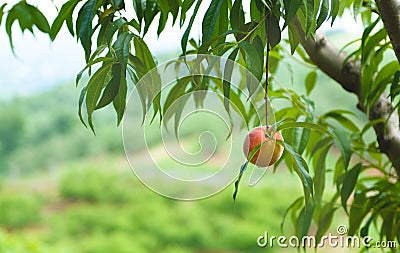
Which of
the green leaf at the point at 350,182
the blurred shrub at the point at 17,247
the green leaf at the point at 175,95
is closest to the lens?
the green leaf at the point at 175,95

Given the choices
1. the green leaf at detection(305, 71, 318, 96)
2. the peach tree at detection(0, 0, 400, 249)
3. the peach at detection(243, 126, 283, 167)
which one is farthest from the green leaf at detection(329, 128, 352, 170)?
the green leaf at detection(305, 71, 318, 96)

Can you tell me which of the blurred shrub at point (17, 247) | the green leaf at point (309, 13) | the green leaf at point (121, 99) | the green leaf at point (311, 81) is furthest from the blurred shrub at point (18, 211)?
the green leaf at point (309, 13)

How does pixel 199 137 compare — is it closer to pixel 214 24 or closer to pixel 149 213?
pixel 214 24

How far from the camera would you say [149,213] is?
2.24 m

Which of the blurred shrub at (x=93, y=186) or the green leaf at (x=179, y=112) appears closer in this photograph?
the green leaf at (x=179, y=112)

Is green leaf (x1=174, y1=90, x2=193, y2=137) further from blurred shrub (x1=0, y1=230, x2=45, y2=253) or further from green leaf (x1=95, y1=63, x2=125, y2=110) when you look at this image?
blurred shrub (x1=0, y1=230, x2=45, y2=253)

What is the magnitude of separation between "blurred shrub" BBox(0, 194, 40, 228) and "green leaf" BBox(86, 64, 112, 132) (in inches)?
76.2

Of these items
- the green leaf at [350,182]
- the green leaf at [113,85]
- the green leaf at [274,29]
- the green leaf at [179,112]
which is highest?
the green leaf at [274,29]

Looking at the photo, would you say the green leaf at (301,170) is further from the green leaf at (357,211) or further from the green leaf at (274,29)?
the green leaf at (357,211)

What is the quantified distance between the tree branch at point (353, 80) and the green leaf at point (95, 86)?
24cm

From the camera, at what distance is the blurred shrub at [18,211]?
7.35 ft

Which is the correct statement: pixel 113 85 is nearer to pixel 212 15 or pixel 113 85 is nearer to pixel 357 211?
pixel 212 15

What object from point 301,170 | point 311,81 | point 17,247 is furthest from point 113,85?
point 17,247

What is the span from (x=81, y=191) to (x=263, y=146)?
199 cm
